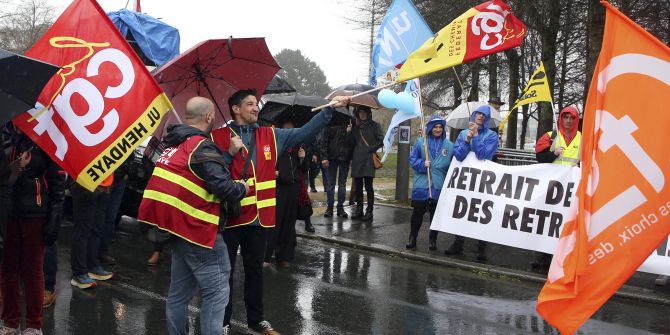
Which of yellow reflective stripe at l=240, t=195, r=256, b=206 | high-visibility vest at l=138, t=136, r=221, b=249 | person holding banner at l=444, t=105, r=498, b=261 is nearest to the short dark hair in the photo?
yellow reflective stripe at l=240, t=195, r=256, b=206

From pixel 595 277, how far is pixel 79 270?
4.80 m

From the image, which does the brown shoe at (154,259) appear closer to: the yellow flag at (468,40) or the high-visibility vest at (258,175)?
the high-visibility vest at (258,175)

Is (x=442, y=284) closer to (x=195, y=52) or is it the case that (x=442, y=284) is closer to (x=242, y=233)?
(x=242, y=233)

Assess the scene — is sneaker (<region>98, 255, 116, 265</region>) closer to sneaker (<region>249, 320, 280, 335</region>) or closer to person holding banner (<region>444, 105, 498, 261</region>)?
sneaker (<region>249, 320, 280, 335</region>)

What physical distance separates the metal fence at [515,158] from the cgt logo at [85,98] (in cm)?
620

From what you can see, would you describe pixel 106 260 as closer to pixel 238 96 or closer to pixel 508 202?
pixel 238 96

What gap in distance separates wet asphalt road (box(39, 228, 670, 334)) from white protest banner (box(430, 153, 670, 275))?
Result: 0.62 meters

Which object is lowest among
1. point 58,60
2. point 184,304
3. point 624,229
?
point 184,304

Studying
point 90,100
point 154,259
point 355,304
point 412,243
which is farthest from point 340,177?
point 90,100

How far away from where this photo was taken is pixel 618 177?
4031mm

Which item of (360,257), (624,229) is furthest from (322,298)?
(624,229)

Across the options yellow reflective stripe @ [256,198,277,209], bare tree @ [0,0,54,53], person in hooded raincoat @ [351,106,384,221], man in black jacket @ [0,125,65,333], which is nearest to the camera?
man in black jacket @ [0,125,65,333]

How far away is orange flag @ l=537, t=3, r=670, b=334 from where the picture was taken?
3979mm

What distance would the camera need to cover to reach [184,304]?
4.34 metres
